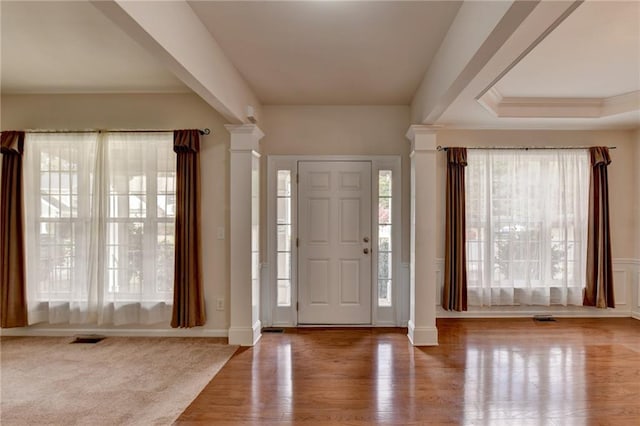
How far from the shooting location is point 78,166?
3.61 m

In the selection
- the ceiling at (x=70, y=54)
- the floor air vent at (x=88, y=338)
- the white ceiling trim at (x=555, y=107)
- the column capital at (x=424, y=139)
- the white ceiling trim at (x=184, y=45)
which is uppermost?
the ceiling at (x=70, y=54)

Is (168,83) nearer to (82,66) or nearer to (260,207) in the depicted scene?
(82,66)

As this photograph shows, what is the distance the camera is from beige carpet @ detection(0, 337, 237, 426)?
227cm

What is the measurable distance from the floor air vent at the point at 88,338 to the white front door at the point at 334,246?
213 cm

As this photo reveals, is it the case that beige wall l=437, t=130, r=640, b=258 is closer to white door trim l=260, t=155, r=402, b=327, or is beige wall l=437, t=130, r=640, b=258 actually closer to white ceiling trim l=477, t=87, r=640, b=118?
white ceiling trim l=477, t=87, r=640, b=118

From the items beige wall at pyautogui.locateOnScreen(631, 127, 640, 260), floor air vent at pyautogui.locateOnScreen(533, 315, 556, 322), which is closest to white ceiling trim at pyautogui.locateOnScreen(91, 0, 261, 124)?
floor air vent at pyautogui.locateOnScreen(533, 315, 556, 322)

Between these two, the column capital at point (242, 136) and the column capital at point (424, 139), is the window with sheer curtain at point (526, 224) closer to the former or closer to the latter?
the column capital at point (424, 139)

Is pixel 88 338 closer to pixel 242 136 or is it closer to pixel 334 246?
pixel 242 136

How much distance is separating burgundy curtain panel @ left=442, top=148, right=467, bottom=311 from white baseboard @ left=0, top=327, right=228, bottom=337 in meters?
2.67

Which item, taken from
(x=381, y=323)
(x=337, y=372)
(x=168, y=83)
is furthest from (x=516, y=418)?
(x=168, y=83)

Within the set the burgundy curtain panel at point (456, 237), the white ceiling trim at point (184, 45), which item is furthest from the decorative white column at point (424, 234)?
the white ceiling trim at point (184, 45)

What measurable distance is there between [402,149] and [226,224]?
2.17 m

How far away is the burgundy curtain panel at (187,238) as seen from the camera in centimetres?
352

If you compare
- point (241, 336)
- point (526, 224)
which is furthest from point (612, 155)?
point (241, 336)
